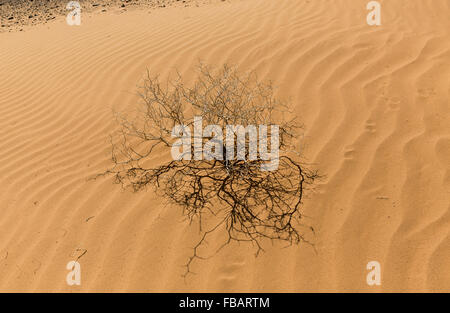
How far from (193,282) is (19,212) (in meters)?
1.71

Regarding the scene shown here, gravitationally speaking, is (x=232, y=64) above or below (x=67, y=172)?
above

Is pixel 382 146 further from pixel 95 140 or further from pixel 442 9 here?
pixel 442 9

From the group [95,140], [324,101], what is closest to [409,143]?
[324,101]

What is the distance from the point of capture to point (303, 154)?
106 inches

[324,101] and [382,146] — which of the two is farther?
[324,101]

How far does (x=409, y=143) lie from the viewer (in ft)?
8.46

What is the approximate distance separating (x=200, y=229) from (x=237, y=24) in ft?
12.8

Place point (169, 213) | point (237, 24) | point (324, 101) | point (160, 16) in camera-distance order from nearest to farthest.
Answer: point (169, 213)
point (324, 101)
point (237, 24)
point (160, 16)

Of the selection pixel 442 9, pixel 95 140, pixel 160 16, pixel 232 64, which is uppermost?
pixel 160 16

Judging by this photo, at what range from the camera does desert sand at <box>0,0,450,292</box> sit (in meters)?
1.99

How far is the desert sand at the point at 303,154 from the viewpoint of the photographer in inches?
78.5
